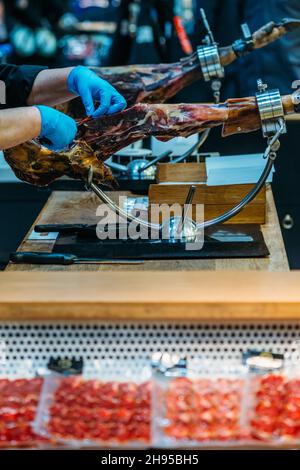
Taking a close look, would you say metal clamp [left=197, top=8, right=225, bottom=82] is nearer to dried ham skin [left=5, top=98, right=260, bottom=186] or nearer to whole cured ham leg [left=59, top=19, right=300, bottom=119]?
whole cured ham leg [left=59, top=19, right=300, bottom=119]

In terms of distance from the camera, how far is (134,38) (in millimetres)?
5715

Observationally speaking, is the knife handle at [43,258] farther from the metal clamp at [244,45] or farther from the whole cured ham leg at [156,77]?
the metal clamp at [244,45]

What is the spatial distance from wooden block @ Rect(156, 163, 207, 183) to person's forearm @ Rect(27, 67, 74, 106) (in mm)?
527

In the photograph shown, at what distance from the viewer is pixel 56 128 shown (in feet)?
8.18

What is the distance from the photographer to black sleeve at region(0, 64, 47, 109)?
3.06 m

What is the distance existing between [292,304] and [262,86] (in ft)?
4.56

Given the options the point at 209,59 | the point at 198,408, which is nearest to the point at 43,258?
the point at 198,408

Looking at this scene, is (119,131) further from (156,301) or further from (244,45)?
(156,301)

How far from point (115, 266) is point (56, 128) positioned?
1.59 feet

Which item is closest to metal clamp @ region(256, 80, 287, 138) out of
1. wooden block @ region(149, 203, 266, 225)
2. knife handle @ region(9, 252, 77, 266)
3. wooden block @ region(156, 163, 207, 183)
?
wooden block @ region(149, 203, 266, 225)

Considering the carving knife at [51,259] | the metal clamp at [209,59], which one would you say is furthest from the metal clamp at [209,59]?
the carving knife at [51,259]
